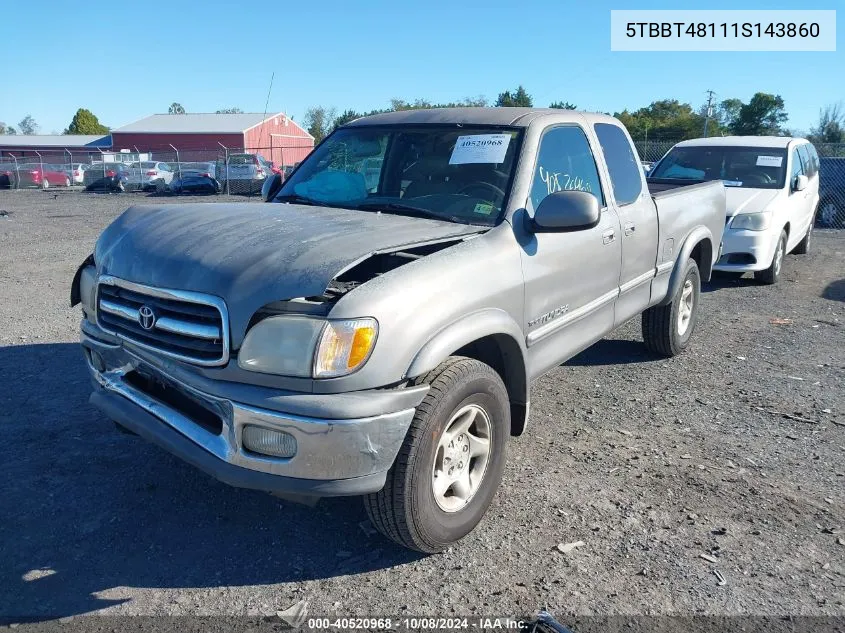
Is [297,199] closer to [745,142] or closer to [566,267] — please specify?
[566,267]

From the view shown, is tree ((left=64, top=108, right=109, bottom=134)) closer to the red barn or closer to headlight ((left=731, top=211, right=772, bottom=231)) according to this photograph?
the red barn

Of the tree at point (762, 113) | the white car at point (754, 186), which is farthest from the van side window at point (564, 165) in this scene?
the tree at point (762, 113)

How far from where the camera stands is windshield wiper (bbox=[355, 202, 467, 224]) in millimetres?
3737

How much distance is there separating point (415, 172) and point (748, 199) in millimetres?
6513

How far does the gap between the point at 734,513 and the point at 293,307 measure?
2.46 metres

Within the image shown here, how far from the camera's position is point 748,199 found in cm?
902

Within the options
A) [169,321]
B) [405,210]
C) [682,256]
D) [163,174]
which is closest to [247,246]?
[169,321]

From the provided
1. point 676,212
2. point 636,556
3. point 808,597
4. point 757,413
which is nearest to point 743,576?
point 808,597

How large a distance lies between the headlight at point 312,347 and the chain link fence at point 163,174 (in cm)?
2138

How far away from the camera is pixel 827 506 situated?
11.8 feet

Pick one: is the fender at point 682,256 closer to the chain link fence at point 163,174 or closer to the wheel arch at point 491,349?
the wheel arch at point 491,349

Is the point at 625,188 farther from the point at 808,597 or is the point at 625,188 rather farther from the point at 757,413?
the point at 808,597

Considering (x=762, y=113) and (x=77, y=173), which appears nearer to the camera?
(x=77, y=173)

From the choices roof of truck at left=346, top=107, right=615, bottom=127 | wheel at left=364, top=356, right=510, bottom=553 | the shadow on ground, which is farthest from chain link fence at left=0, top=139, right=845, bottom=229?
the shadow on ground
